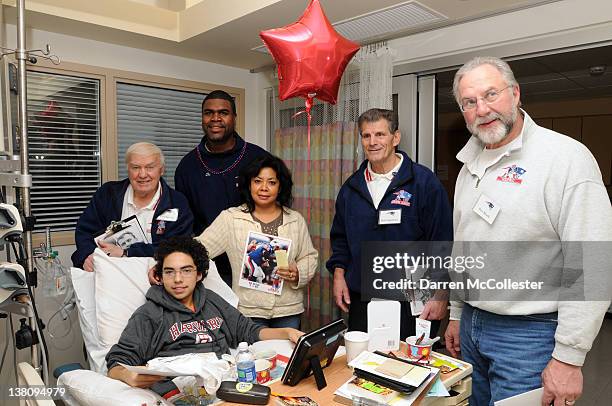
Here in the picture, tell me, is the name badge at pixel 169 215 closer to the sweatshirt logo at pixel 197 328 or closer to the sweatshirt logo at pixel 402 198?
the sweatshirt logo at pixel 197 328

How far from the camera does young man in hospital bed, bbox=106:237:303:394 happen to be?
73.4 inches

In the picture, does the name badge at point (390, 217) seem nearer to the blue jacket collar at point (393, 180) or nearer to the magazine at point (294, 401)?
the blue jacket collar at point (393, 180)

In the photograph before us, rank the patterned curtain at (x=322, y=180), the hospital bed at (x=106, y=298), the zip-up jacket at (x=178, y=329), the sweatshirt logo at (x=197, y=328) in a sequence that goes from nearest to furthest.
Result: the zip-up jacket at (x=178, y=329), the sweatshirt logo at (x=197, y=328), the hospital bed at (x=106, y=298), the patterned curtain at (x=322, y=180)

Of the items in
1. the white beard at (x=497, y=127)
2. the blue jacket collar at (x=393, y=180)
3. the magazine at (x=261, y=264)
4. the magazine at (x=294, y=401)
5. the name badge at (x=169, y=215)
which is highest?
the white beard at (x=497, y=127)

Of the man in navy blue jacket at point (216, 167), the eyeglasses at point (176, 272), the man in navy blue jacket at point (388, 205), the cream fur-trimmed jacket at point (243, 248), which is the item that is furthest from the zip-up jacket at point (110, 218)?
the man in navy blue jacket at point (388, 205)

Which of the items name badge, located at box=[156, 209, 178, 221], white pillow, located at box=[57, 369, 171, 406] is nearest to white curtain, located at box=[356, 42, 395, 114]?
name badge, located at box=[156, 209, 178, 221]

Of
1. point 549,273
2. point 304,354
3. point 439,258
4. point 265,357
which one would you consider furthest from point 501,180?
point 265,357

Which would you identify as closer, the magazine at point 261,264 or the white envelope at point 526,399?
the white envelope at point 526,399

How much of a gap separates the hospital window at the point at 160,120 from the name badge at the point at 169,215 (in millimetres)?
1199

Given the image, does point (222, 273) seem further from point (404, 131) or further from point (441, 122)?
point (441, 122)

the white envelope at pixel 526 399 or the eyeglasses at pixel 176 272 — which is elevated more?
the eyeglasses at pixel 176 272

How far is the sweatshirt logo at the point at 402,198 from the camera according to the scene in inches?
87.6

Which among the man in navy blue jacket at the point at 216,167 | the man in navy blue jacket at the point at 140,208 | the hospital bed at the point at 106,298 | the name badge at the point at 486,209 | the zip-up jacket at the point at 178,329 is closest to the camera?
the name badge at the point at 486,209

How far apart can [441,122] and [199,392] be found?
2.38 m
